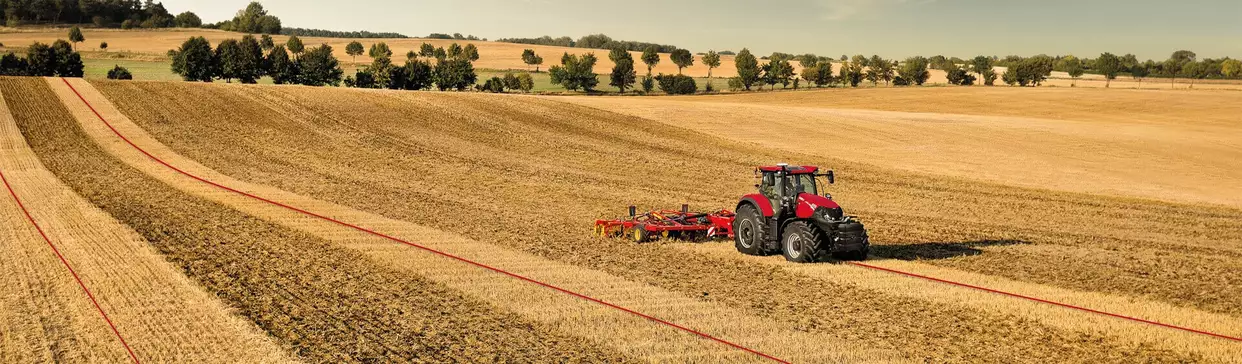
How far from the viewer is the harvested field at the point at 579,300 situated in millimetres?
12180

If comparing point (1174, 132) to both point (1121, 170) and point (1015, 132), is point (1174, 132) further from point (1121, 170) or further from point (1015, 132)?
point (1121, 170)

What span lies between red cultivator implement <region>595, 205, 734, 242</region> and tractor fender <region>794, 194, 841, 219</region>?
241 centimetres

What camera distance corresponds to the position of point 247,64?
266 ft

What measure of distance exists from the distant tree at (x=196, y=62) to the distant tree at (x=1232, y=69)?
442 feet

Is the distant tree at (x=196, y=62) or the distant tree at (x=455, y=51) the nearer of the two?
the distant tree at (x=196, y=62)

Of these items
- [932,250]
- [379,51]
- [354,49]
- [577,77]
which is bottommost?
[932,250]

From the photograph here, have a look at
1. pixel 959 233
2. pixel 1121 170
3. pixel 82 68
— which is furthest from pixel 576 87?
pixel 959 233

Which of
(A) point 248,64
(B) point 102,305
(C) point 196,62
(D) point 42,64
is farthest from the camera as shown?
(A) point 248,64

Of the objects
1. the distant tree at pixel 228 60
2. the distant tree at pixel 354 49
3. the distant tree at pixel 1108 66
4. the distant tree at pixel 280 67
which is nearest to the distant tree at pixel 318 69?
the distant tree at pixel 280 67

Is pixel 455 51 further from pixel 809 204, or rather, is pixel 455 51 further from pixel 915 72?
pixel 809 204

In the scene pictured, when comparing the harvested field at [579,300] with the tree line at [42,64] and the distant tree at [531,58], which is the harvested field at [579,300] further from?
the distant tree at [531,58]

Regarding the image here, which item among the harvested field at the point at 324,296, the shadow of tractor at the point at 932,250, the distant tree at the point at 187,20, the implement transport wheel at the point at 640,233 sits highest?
the distant tree at the point at 187,20

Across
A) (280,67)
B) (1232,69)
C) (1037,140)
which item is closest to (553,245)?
(1037,140)

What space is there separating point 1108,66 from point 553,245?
5148 inches
